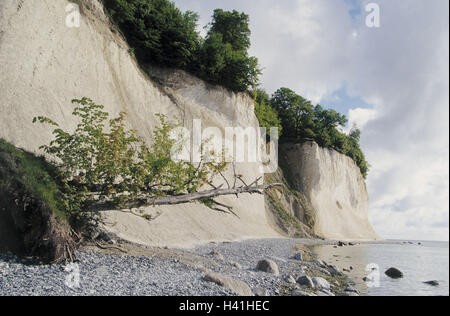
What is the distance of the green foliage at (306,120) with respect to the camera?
41.0 metres

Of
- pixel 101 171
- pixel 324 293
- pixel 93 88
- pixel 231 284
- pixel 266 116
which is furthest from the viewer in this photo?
pixel 266 116

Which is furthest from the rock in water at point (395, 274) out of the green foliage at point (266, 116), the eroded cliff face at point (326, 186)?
the green foliage at point (266, 116)

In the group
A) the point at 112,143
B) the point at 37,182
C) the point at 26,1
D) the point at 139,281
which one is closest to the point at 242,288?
the point at 139,281

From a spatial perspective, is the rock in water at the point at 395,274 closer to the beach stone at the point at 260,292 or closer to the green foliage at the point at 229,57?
the beach stone at the point at 260,292

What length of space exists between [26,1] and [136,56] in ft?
29.7

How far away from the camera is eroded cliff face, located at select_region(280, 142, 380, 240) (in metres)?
37.9

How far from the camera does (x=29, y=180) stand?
748 centimetres

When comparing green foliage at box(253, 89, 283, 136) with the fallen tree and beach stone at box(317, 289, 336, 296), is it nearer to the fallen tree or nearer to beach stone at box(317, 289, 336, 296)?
the fallen tree

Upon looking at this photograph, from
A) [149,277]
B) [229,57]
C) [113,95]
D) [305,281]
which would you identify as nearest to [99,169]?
[149,277]

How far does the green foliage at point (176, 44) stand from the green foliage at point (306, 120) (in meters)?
14.1

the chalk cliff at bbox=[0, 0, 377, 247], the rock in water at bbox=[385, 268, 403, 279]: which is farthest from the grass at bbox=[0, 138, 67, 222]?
the rock in water at bbox=[385, 268, 403, 279]

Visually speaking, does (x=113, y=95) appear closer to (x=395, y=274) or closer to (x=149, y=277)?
(x=149, y=277)

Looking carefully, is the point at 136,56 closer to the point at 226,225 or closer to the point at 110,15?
the point at 110,15

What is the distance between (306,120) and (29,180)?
122ft
